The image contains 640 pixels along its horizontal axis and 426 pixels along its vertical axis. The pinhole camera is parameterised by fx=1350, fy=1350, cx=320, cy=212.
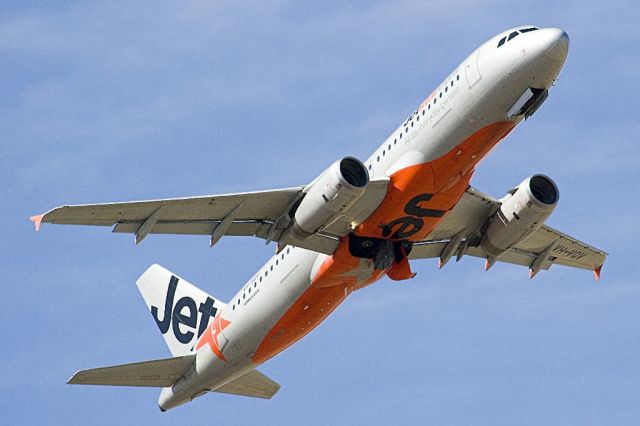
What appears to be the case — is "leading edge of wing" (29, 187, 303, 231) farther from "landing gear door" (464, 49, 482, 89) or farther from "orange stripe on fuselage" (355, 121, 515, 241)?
"landing gear door" (464, 49, 482, 89)

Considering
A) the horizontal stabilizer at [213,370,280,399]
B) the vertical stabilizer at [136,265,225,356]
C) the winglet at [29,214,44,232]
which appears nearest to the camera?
the winglet at [29,214,44,232]

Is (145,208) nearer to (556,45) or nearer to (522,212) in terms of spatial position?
(522,212)

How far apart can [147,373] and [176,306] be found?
578cm

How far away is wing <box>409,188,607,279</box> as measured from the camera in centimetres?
4834

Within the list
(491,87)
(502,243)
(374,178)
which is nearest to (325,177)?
(374,178)

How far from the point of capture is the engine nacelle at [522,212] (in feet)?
153

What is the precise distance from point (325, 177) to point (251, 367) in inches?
413

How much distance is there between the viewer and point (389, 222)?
146ft

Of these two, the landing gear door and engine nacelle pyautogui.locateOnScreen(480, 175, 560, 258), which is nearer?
the landing gear door

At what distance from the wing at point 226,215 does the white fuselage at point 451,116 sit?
1.10m

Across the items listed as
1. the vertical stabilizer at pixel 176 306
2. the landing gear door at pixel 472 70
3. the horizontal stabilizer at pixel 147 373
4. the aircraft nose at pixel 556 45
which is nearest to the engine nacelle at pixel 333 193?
the landing gear door at pixel 472 70

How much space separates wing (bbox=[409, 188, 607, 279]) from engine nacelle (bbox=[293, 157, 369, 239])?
6376 millimetres

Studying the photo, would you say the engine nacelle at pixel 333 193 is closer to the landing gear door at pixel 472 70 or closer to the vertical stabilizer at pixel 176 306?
the landing gear door at pixel 472 70

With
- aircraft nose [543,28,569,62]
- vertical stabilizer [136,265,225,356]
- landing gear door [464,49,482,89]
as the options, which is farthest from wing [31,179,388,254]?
vertical stabilizer [136,265,225,356]
